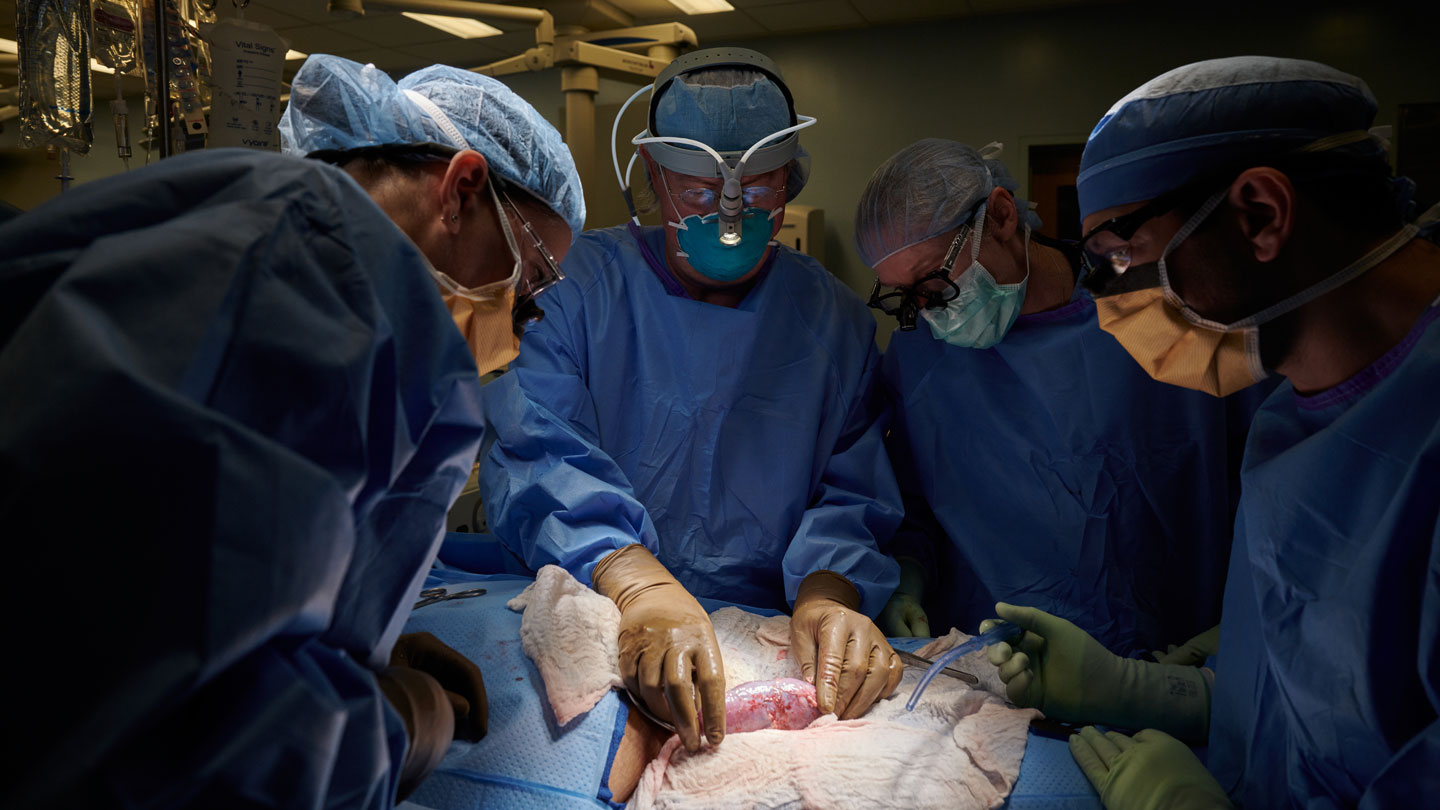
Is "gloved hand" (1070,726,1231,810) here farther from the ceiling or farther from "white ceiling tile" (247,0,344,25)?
A: "white ceiling tile" (247,0,344,25)

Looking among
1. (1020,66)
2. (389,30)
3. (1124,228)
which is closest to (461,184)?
(1124,228)

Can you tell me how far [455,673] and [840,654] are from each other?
70 cm

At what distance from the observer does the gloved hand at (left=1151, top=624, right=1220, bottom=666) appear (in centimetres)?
171

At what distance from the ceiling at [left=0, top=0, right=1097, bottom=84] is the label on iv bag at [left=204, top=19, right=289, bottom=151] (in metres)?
3.46

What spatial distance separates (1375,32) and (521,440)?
5.55m

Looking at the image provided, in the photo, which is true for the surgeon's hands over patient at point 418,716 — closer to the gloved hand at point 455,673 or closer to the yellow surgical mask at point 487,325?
the gloved hand at point 455,673

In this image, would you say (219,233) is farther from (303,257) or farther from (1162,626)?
(1162,626)

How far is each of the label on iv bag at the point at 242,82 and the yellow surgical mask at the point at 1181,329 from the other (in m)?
1.52

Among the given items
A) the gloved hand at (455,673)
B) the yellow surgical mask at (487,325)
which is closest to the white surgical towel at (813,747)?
the gloved hand at (455,673)

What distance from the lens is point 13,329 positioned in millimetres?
669

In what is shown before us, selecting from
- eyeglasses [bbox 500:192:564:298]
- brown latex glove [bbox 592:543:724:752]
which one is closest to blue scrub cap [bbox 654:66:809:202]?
eyeglasses [bbox 500:192:564:298]

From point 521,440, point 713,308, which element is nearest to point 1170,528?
point 713,308

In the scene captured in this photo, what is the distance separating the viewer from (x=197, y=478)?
0.60 metres

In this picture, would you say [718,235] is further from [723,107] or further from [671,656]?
[671,656]
